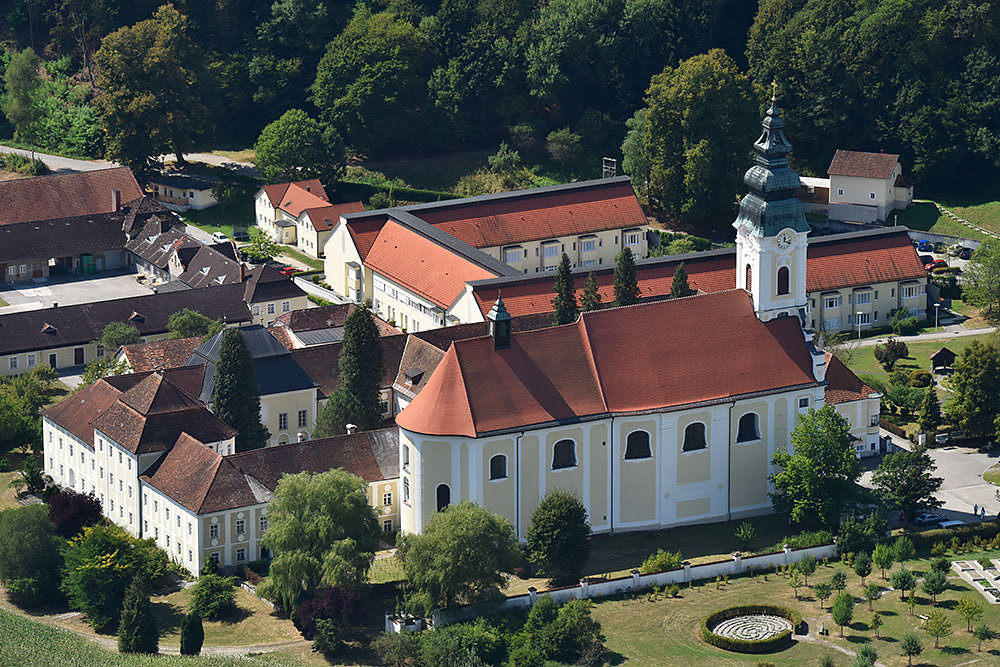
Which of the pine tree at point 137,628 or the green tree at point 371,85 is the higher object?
the green tree at point 371,85

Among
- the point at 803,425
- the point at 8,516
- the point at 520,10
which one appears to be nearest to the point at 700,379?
the point at 803,425

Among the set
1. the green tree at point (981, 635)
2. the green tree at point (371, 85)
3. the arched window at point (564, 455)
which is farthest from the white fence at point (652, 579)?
the green tree at point (371, 85)

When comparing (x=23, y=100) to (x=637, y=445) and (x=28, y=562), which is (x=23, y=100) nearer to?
(x=28, y=562)

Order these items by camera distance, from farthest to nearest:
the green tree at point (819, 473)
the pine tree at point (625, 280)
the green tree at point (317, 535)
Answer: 1. the pine tree at point (625, 280)
2. the green tree at point (819, 473)
3. the green tree at point (317, 535)

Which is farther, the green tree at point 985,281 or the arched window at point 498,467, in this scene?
the green tree at point 985,281

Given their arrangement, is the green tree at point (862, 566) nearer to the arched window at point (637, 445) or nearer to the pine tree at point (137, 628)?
the arched window at point (637, 445)

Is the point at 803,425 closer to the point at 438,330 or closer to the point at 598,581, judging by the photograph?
the point at 598,581
